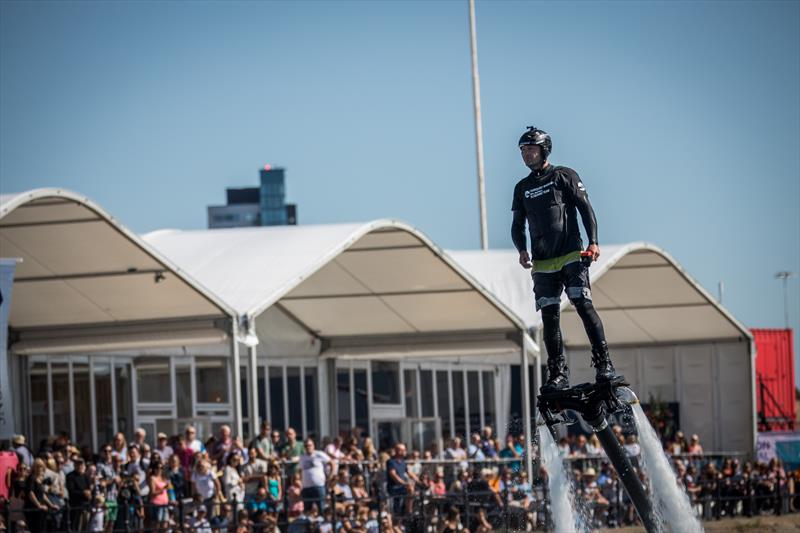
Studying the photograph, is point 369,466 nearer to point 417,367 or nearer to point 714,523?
point 714,523

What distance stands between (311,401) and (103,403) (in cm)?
599

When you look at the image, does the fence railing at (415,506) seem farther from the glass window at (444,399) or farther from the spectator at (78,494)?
the glass window at (444,399)

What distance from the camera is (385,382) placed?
117 feet

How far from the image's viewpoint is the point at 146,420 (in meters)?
29.2

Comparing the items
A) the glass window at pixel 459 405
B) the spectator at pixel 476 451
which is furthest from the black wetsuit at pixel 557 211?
the glass window at pixel 459 405

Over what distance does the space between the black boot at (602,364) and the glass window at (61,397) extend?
16943 mm

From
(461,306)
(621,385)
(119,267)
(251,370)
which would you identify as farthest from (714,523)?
(621,385)

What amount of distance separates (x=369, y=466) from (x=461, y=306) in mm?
5658

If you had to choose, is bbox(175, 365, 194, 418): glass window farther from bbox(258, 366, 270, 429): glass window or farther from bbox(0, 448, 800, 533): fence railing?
bbox(0, 448, 800, 533): fence railing

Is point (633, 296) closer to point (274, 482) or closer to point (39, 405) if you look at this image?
point (39, 405)

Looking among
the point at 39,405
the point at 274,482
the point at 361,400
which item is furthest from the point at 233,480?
the point at 361,400

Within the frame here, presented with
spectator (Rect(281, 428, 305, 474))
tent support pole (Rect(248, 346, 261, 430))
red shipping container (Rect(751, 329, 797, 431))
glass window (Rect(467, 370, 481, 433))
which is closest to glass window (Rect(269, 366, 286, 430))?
spectator (Rect(281, 428, 305, 474))

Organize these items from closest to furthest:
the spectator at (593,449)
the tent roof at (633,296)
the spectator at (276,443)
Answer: the spectator at (276,443) < the spectator at (593,449) < the tent roof at (633,296)

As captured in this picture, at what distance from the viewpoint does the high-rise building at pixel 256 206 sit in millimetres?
180125
